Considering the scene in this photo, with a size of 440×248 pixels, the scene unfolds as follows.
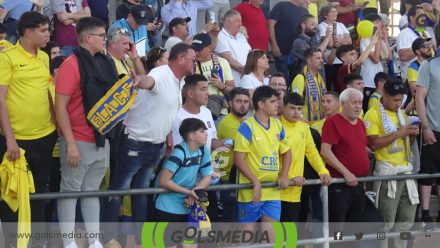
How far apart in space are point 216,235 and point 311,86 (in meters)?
3.33

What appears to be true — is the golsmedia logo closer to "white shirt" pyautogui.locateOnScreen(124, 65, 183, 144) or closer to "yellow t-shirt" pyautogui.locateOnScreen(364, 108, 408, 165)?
"white shirt" pyautogui.locateOnScreen(124, 65, 183, 144)

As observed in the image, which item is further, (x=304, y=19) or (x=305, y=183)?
(x=304, y=19)

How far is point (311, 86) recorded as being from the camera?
458 inches

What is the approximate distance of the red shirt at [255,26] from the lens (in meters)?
13.3

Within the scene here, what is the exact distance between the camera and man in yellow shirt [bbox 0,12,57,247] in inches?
313

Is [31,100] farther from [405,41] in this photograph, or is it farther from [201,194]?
[405,41]

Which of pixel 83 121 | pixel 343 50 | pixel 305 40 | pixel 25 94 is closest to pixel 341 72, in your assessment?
pixel 343 50

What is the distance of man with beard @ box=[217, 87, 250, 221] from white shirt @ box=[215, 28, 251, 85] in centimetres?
189

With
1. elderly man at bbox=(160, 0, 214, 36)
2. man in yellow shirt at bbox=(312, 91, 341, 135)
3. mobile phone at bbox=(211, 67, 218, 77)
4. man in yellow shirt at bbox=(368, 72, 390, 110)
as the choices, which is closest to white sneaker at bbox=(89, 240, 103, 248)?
mobile phone at bbox=(211, 67, 218, 77)

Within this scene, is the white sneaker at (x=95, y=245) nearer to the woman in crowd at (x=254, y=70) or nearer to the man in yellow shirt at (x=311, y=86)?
the woman in crowd at (x=254, y=70)

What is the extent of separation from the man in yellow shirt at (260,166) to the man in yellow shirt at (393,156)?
4.73 ft

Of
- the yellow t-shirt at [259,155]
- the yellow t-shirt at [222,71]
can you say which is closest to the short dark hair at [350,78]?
the yellow t-shirt at [222,71]

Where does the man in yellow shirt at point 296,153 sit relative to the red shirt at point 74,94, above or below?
below

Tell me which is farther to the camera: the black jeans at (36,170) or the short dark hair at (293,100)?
the short dark hair at (293,100)
